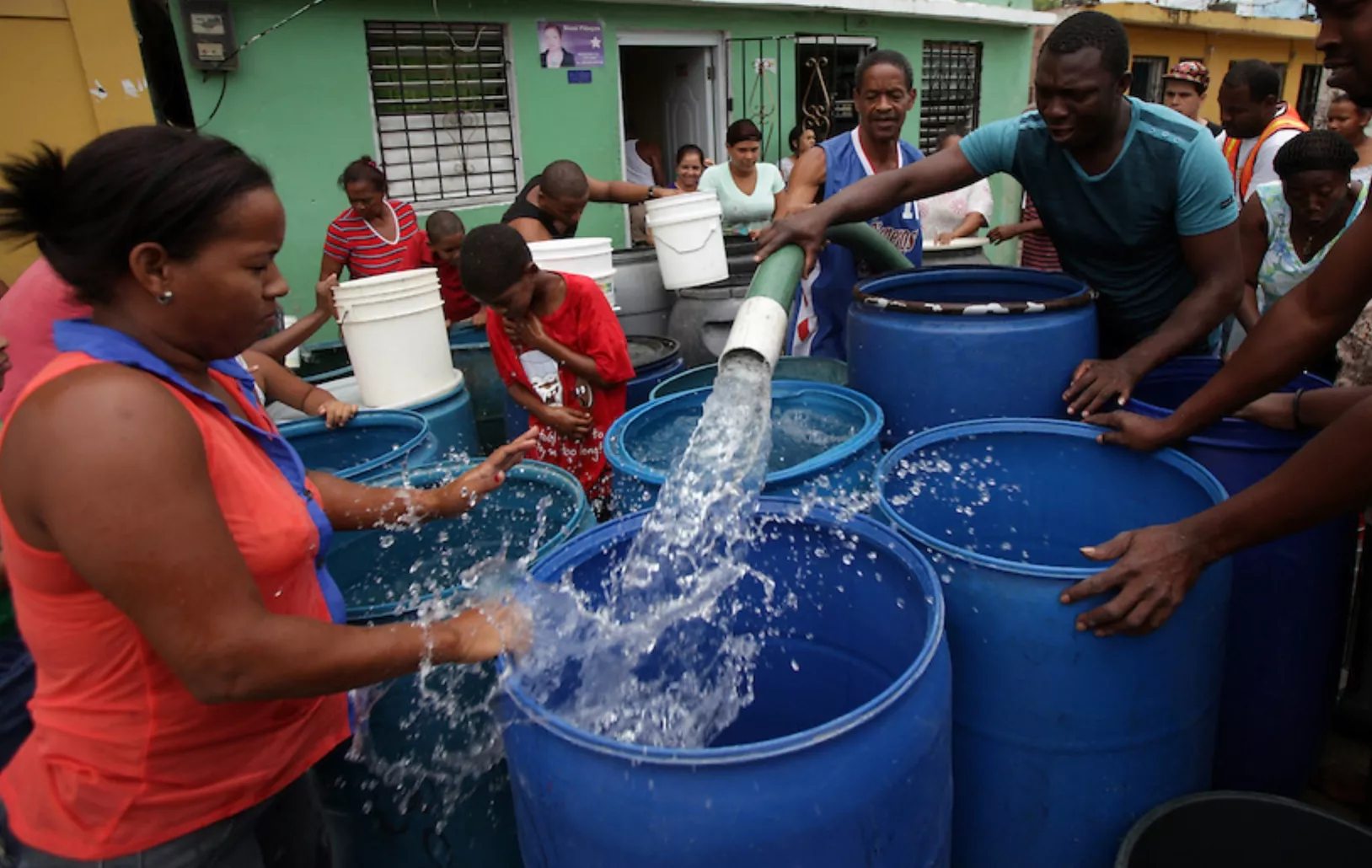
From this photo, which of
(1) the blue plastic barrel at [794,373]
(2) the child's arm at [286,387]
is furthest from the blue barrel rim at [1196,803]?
(2) the child's arm at [286,387]

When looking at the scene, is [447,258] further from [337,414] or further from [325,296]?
[337,414]

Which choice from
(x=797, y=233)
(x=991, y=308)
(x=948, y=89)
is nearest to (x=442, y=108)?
(x=797, y=233)

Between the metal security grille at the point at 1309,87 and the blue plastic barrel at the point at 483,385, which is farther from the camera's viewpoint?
the metal security grille at the point at 1309,87

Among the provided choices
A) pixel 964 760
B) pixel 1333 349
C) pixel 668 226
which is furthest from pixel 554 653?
pixel 668 226

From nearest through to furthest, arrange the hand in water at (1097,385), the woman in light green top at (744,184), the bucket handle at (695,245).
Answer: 1. the hand in water at (1097,385)
2. the bucket handle at (695,245)
3. the woman in light green top at (744,184)

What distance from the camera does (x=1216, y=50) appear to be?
49.7 ft

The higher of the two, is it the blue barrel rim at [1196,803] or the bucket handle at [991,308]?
the bucket handle at [991,308]

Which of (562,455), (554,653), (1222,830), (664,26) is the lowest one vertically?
(1222,830)

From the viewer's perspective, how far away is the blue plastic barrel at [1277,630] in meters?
1.92

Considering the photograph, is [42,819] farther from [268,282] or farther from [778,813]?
[778,813]

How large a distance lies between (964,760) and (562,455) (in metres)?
1.81

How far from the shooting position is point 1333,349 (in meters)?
2.94

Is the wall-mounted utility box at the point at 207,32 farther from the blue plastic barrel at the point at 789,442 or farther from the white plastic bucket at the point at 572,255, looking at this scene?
the blue plastic barrel at the point at 789,442

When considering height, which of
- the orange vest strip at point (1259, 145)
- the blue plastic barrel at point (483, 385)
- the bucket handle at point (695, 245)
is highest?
the orange vest strip at point (1259, 145)
